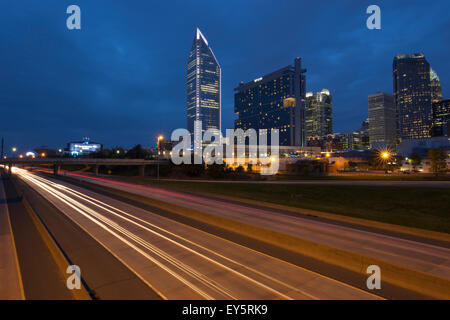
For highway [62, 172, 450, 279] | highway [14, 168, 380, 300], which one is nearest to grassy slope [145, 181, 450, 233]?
Result: highway [62, 172, 450, 279]

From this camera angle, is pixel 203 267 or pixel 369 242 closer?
pixel 203 267

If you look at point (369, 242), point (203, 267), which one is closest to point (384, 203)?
point (369, 242)

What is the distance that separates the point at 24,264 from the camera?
847 centimetres

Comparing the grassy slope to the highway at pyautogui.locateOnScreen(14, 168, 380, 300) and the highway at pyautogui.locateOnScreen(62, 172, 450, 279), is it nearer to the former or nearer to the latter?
the highway at pyautogui.locateOnScreen(62, 172, 450, 279)

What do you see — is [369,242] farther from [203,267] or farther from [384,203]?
[384,203]

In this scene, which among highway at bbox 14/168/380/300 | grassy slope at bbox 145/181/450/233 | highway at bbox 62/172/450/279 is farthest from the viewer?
grassy slope at bbox 145/181/450/233

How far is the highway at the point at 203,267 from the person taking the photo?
645 cm

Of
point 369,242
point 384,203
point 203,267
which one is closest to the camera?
point 203,267

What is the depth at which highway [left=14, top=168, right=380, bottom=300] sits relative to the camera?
254 inches

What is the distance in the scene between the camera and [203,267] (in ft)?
26.3

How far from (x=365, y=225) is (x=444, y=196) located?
14.3 metres

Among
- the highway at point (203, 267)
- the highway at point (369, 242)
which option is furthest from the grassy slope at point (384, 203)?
the highway at point (203, 267)
